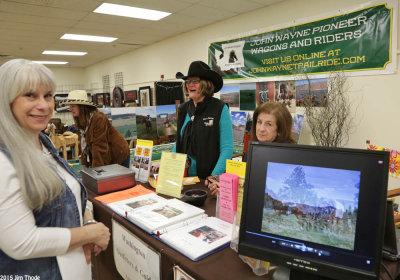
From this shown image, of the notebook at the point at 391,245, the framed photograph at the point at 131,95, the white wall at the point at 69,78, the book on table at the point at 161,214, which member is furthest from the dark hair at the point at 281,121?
the white wall at the point at 69,78

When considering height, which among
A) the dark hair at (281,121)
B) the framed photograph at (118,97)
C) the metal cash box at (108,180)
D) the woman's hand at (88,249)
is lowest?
the woman's hand at (88,249)

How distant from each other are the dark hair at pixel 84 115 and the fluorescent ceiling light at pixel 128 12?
2.16 meters

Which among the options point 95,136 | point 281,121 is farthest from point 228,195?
point 95,136

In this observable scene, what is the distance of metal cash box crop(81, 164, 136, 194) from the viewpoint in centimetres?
166

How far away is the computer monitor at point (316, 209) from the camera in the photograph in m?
0.71

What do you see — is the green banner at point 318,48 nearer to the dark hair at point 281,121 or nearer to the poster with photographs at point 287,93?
the poster with photographs at point 287,93

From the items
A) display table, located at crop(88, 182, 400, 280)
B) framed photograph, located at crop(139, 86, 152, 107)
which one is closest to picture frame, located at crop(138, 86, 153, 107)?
framed photograph, located at crop(139, 86, 152, 107)

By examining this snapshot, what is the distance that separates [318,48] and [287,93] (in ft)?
2.44

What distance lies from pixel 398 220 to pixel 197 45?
188 inches

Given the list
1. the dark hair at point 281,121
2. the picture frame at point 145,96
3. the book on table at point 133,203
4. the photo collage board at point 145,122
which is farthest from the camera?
the picture frame at point 145,96

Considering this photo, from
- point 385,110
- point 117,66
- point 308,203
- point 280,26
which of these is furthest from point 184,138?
point 117,66

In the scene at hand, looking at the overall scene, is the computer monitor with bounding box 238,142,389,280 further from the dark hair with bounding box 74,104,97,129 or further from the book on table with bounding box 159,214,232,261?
the dark hair with bounding box 74,104,97,129

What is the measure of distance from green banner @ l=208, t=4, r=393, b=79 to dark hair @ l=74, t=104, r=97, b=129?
9.37 ft

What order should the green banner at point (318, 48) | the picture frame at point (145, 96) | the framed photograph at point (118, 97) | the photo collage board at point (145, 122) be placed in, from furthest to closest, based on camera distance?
the framed photograph at point (118, 97)
the picture frame at point (145, 96)
the photo collage board at point (145, 122)
the green banner at point (318, 48)
